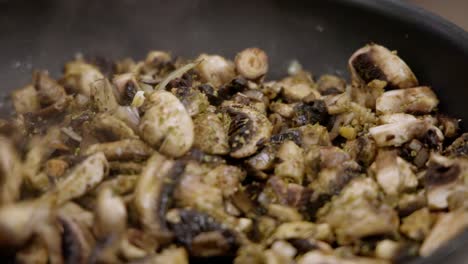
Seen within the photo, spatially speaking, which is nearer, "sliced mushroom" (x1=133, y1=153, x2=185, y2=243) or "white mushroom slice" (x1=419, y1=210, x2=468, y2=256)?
"white mushroom slice" (x1=419, y1=210, x2=468, y2=256)

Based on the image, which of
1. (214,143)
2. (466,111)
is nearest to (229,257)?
(214,143)

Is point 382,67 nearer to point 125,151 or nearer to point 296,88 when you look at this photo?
point 296,88

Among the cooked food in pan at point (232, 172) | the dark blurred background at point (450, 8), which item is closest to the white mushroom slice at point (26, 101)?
the cooked food in pan at point (232, 172)

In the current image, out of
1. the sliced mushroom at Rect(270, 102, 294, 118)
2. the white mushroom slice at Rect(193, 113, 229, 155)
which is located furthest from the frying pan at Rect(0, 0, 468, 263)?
the white mushroom slice at Rect(193, 113, 229, 155)

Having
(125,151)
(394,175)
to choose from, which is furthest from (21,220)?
(394,175)

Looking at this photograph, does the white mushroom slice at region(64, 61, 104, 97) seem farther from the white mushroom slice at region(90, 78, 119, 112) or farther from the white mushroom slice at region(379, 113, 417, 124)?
the white mushroom slice at region(379, 113, 417, 124)

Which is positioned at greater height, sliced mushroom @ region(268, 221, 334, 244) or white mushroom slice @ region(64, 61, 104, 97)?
sliced mushroom @ region(268, 221, 334, 244)
